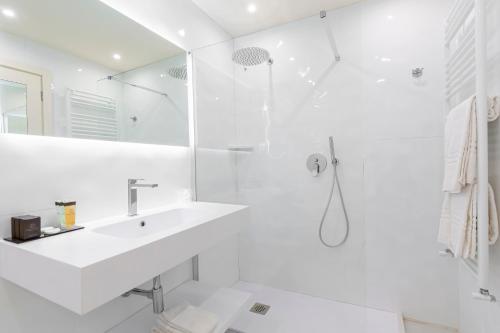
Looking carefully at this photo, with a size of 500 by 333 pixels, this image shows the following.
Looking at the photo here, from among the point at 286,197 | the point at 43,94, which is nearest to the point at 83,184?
the point at 43,94

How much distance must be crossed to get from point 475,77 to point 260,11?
159cm

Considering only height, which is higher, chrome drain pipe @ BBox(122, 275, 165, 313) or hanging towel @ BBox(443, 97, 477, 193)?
hanging towel @ BBox(443, 97, 477, 193)

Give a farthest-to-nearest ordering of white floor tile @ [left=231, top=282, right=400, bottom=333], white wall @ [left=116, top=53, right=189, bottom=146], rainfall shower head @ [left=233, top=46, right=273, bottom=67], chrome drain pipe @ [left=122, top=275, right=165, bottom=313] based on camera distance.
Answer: rainfall shower head @ [left=233, top=46, right=273, bottom=67] < white floor tile @ [left=231, top=282, right=400, bottom=333] < white wall @ [left=116, top=53, right=189, bottom=146] < chrome drain pipe @ [left=122, top=275, right=165, bottom=313]

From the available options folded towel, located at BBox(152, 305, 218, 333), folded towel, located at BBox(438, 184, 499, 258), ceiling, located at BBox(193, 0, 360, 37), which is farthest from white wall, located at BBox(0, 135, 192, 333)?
folded towel, located at BBox(438, 184, 499, 258)

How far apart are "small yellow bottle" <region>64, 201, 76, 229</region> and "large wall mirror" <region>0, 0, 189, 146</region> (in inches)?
13.5

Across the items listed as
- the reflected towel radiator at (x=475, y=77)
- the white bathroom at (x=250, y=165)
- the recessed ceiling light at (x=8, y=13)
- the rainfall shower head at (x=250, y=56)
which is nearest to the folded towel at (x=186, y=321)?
the white bathroom at (x=250, y=165)

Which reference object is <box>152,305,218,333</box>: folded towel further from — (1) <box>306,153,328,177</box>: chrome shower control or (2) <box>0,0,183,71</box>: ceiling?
(2) <box>0,0,183,71</box>: ceiling

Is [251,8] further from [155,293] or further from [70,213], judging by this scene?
[155,293]

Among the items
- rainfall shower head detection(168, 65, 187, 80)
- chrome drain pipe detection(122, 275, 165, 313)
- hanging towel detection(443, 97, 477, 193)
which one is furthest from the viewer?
rainfall shower head detection(168, 65, 187, 80)

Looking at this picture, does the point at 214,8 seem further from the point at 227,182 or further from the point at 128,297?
the point at 128,297

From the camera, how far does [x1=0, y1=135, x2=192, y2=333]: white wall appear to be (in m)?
1.04

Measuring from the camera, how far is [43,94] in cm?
117

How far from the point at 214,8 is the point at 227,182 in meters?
1.46

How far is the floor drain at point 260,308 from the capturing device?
6.40 feet
